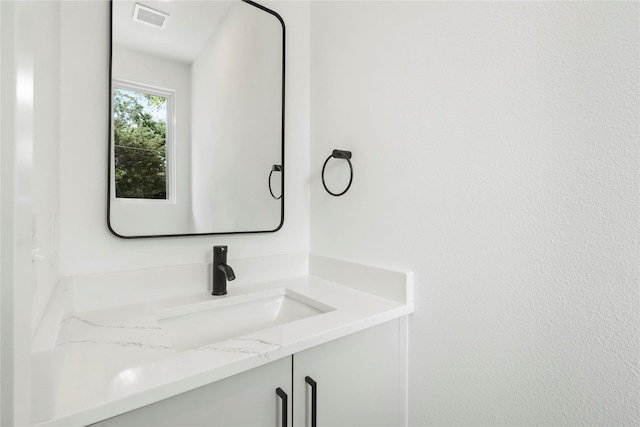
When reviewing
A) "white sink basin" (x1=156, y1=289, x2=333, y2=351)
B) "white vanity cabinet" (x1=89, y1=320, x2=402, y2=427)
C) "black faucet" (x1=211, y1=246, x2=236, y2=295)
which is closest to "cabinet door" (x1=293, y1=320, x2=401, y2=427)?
"white vanity cabinet" (x1=89, y1=320, x2=402, y2=427)

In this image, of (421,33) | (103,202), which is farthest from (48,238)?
(421,33)

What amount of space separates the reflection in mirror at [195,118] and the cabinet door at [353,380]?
648mm

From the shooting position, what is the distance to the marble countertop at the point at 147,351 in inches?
23.1

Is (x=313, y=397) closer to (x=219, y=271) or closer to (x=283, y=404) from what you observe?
(x=283, y=404)

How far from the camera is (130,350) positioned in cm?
77

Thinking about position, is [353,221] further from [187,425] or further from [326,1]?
[326,1]

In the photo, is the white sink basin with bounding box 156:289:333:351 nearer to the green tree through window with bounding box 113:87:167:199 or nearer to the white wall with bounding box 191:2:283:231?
the white wall with bounding box 191:2:283:231

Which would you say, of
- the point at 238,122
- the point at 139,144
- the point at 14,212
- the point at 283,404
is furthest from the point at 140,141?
the point at 283,404

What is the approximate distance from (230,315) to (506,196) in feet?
3.18

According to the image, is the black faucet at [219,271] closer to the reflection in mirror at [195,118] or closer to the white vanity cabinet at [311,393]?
the reflection in mirror at [195,118]

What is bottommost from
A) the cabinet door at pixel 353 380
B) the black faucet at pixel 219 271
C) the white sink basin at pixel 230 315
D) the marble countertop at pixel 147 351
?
the cabinet door at pixel 353 380

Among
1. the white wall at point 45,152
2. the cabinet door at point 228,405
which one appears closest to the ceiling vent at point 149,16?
the white wall at point 45,152

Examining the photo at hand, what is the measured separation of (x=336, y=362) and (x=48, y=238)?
2.69 feet

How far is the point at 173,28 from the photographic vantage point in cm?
117
